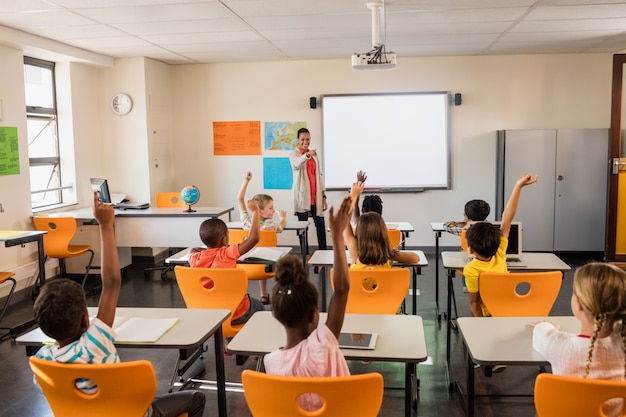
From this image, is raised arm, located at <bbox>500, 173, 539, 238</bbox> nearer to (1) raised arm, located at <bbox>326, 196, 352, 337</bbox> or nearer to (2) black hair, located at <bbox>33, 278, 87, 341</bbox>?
(1) raised arm, located at <bbox>326, 196, 352, 337</bbox>

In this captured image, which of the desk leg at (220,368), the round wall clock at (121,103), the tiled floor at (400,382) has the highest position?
the round wall clock at (121,103)

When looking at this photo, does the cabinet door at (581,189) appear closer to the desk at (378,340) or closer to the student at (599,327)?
the desk at (378,340)

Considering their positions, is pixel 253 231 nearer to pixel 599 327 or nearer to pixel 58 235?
pixel 599 327

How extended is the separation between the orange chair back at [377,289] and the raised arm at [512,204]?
0.93m

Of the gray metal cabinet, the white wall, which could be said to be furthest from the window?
the gray metal cabinet

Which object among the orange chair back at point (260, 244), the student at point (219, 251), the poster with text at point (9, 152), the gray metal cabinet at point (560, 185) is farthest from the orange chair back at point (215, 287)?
the gray metal cabinet at point (560, 185)

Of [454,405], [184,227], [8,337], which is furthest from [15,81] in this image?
[454,405]

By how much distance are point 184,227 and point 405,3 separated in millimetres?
3172

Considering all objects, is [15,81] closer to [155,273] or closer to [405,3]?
[155,273]

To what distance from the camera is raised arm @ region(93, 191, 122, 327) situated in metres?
2.10

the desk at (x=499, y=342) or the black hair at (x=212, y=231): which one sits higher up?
the black hair at (x=212, y=231)

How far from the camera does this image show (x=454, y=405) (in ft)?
10.2

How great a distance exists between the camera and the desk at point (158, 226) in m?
5.93

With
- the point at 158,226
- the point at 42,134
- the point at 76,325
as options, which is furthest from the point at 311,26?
the point at 76,325
